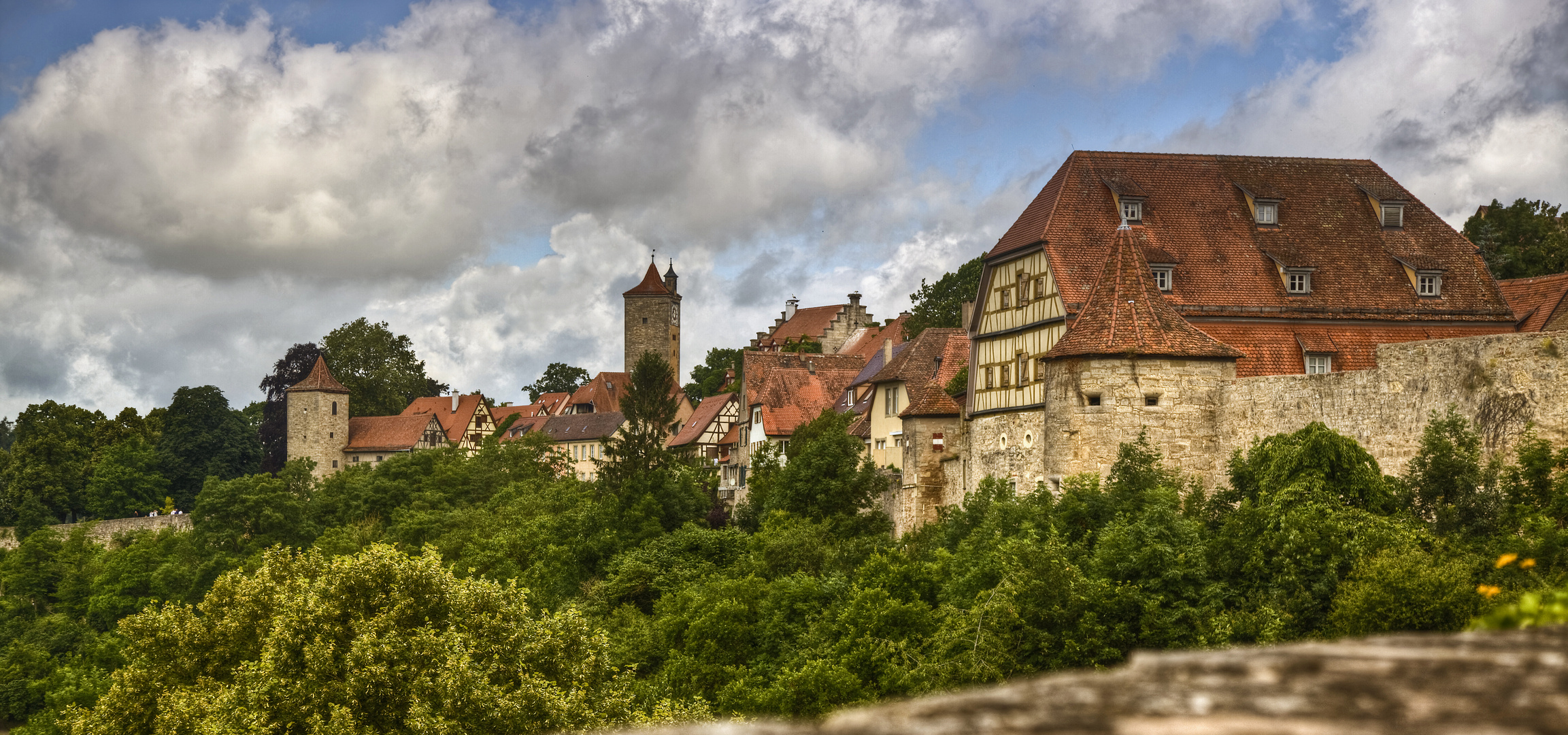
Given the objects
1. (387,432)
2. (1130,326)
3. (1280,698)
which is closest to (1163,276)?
(1130,326)

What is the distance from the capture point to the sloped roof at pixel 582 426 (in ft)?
346

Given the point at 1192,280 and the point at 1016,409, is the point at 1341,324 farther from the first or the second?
the point at 1016,409

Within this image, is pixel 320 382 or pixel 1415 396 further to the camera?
pixel 320 382

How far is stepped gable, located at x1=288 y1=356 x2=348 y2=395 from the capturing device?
11162cm

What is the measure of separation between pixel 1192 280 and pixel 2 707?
56535 millimetres

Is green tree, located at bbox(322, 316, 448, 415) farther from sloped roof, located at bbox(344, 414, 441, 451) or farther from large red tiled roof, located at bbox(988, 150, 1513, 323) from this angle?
A: large red tiled roof, located at bbox(988, 150, 1513, 323)

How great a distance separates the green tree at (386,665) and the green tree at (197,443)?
75800 mm

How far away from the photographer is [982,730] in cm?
308

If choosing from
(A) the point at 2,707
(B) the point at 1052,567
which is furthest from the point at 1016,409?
(A) the point at 2,707

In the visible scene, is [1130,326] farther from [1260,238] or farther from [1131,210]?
[1260,238]

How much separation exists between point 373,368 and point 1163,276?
101829 millimetres

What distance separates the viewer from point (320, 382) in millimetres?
112188

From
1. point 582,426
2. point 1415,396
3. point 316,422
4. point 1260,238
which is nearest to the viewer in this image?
point 1415,396

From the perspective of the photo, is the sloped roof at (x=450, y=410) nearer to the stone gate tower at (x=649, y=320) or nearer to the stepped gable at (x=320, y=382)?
the stepped gable at (x=320, y=382)
